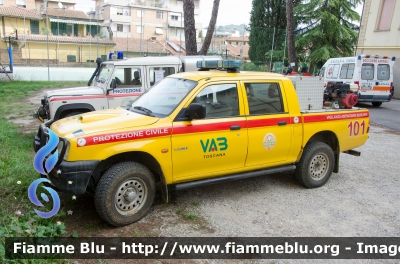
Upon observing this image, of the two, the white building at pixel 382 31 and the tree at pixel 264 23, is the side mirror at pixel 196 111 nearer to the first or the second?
the white building at pixel 382 31

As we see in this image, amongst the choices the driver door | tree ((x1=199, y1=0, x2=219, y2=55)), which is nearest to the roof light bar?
the driver door

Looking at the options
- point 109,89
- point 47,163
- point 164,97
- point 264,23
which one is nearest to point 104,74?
point 109,89

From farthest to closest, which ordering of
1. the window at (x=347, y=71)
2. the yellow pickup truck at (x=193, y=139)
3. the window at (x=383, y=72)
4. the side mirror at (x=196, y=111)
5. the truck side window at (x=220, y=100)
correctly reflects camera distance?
the window at (x=347, y=71), the window at (x=383, y=72), the truck side window at (x=220, y=100), the side mirror at (x=196, y=111), the yellow pickup truck at (x=193, y=139)

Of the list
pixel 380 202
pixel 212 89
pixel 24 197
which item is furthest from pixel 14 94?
pixel 380 202

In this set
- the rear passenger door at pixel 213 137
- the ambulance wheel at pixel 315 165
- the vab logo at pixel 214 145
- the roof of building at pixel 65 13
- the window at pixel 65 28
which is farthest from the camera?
the roof of building at pixel 65 13

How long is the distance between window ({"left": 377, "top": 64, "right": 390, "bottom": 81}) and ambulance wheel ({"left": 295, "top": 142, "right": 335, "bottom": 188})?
38.0 ft

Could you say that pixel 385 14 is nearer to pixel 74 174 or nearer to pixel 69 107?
pixel 69 107

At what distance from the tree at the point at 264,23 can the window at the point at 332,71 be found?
10916 mm

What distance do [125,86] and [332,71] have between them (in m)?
12.4

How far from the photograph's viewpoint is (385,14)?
21359 millimetres

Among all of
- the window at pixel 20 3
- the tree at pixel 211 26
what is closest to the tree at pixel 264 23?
the tree at pixel 211 26

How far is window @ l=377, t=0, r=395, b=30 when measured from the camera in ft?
68.6

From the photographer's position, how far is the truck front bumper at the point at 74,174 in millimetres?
3859

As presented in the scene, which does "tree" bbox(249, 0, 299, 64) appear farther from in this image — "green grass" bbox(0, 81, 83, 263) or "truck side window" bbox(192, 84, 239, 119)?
"truck side window" bbox(192, 84, 239, 119)
